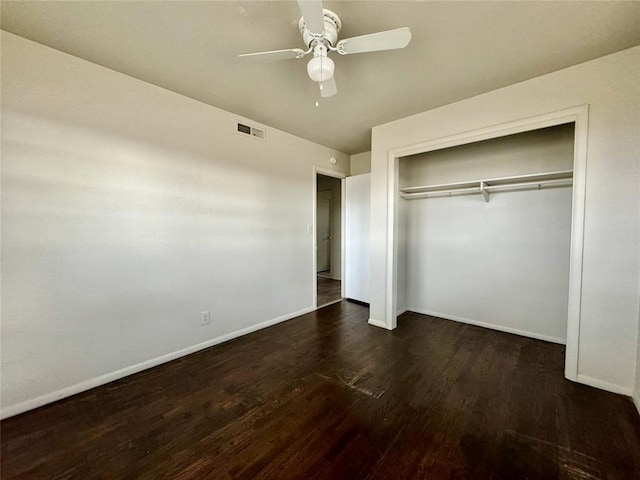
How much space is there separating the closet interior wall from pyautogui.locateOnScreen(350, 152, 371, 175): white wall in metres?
0.86

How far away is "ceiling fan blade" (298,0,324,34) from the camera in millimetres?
1175

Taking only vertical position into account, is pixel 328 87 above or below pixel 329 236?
above

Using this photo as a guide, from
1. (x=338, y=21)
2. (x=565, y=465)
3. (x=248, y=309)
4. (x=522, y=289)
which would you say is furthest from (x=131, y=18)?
(x=522, y=289)

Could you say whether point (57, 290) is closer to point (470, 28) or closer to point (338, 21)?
point (338, 21)

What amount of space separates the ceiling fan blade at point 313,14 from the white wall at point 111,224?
68.0 inches

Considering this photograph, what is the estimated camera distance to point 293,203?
3535 mm

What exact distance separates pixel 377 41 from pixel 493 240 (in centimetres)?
274

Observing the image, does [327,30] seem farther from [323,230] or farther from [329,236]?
[323,230]

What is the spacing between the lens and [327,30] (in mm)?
1516

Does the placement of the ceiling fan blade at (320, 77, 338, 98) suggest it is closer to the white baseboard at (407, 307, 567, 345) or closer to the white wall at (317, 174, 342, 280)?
the white baseboard at (407, 307, 567, 345)

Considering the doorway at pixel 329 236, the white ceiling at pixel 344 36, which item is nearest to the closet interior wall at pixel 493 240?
the white ceiling at pixel 344 36

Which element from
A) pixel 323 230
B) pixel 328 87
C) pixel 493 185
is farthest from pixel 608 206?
pixel 323 230

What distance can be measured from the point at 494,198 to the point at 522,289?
3.66 feet

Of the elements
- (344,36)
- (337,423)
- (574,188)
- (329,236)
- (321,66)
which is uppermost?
(344,36)
